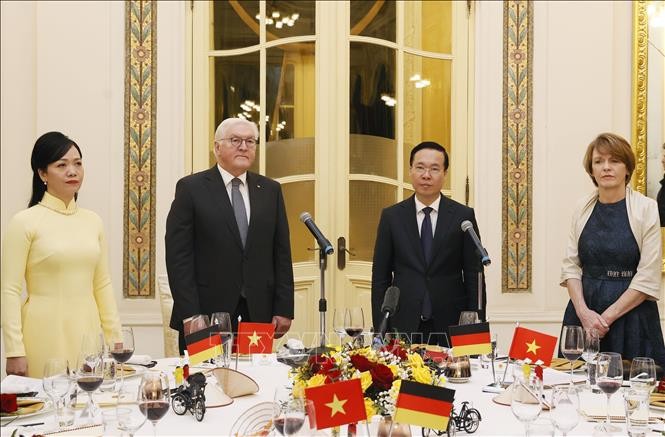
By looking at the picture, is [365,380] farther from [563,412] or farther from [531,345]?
[531,345]

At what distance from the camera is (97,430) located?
2.14 meters

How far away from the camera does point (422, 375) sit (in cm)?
200

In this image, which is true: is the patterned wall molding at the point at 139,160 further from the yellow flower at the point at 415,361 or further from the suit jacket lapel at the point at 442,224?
the yellow flower at the point at 415,361

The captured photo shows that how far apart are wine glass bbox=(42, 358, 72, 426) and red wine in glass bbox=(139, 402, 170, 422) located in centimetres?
38

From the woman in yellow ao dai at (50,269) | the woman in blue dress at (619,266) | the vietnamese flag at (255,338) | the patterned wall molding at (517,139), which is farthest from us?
the patterned wall molding at (517,139)

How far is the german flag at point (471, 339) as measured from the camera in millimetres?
2715

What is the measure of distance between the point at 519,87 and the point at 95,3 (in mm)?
2567

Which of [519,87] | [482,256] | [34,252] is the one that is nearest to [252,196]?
[34,252]

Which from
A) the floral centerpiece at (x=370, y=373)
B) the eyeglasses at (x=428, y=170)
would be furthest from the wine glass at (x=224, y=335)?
the eyeglasses at (x=428, y=170)

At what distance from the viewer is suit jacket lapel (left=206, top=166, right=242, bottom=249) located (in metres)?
3.73

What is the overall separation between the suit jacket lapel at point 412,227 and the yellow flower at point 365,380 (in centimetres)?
188

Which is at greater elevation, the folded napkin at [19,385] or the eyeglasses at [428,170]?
the eyeglasses at [428,170]

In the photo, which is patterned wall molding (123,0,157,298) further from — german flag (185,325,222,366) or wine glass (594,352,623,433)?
wine glass (594,352,623,433)

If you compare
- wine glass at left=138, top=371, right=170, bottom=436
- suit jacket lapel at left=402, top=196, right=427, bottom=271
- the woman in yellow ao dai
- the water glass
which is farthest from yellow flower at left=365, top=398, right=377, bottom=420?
suit jacket lapel at left=402, top=196, right=427, bottom=271
